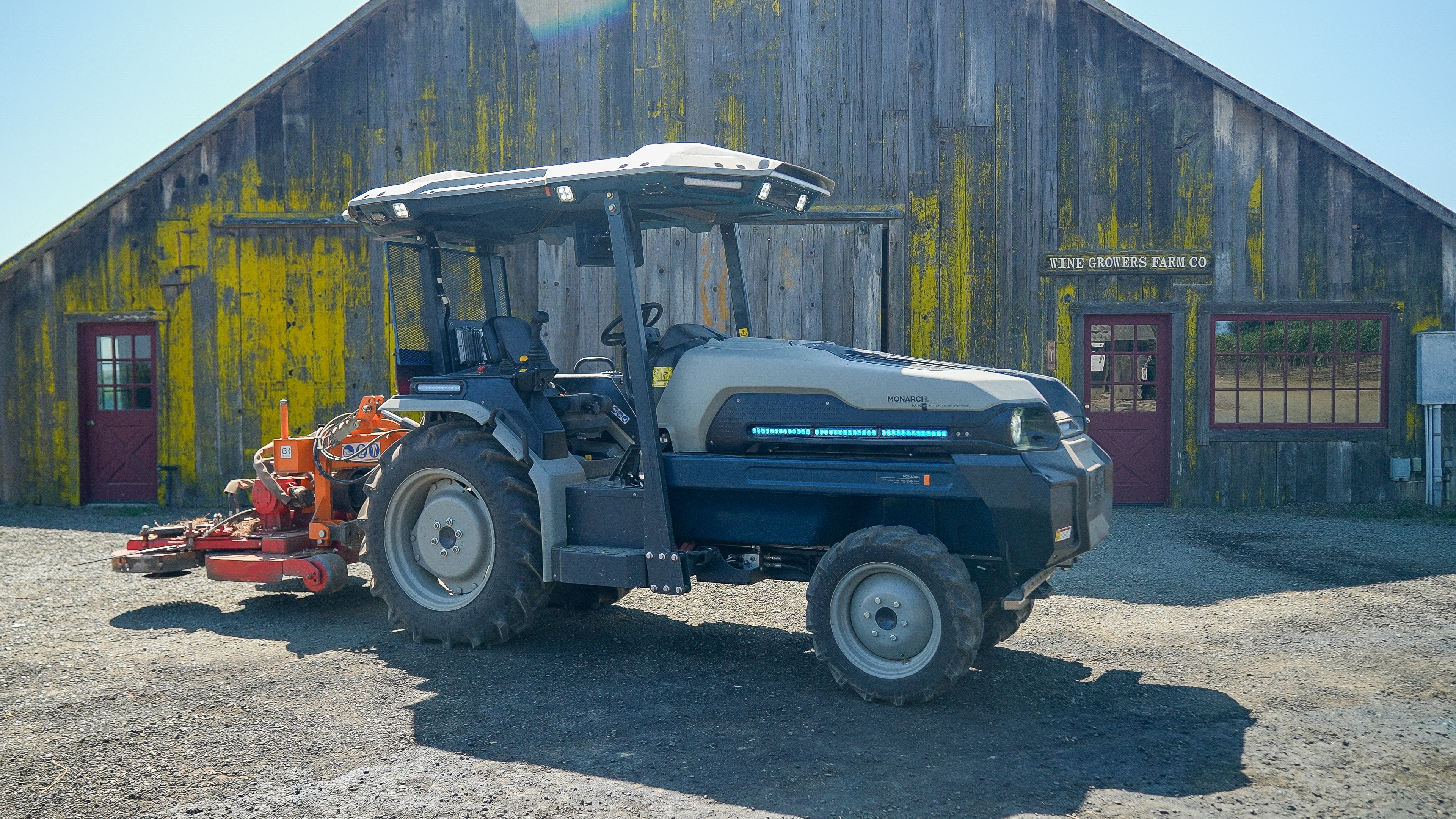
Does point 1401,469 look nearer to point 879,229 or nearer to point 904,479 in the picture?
point 879,229

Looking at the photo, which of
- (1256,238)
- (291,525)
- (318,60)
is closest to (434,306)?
(291,525)

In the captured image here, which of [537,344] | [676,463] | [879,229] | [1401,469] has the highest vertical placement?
[879,229]

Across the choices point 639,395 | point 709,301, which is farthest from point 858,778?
point 709,301

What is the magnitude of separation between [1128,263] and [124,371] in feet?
37.0

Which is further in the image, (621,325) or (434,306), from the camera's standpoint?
(434,306)

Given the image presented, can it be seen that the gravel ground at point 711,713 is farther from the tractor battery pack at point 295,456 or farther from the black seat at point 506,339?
the black seat at point 506,339

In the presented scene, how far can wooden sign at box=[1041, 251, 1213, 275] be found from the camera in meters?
10.9

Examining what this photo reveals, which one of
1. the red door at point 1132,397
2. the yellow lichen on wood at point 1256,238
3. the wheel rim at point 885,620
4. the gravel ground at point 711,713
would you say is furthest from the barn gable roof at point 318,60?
the wheel rim at point 885,620

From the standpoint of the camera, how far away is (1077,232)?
11.1 meters

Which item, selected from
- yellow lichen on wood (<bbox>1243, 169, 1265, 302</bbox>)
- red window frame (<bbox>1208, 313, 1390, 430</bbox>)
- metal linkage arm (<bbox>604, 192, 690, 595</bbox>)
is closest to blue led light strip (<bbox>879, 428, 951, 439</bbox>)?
metal linkage arm (<bbox>604, 192, 690, 595</bbox>)

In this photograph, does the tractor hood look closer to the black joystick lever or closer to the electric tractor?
the electric tractor

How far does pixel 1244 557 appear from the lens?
8.34 metres

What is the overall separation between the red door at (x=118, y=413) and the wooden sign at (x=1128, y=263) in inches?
400

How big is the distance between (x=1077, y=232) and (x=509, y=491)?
7.80 meters
